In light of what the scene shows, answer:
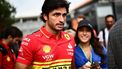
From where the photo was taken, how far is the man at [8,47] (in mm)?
7613

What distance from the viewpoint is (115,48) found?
3746 millimetres

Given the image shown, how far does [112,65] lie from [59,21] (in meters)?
1.13

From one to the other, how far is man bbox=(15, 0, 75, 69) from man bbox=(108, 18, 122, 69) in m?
1.00

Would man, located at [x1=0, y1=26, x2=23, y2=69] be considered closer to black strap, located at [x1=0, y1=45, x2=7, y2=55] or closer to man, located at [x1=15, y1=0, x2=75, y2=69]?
black strap, located at [x1=0, y1=45, x2=7, y2=55]

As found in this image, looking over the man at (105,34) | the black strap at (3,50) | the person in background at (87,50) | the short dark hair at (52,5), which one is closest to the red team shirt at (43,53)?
the short dark hair at (52,5)

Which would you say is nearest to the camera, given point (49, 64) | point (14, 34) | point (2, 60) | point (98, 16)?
point (49, 64)

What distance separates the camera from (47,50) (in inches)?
186

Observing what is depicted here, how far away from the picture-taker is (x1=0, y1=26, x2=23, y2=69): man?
25.0 ft

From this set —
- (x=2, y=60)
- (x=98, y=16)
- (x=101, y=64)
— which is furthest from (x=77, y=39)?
(x=98, y=16)

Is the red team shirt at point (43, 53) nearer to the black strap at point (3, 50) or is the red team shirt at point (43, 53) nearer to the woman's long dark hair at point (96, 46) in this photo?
the woman's long dark hair at point (96, 46)

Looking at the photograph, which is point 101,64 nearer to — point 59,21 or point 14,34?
point 59,21

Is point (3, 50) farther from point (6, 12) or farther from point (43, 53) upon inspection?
point (6, 12)

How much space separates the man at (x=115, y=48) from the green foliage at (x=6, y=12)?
33.6m

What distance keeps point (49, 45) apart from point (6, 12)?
113 ft
